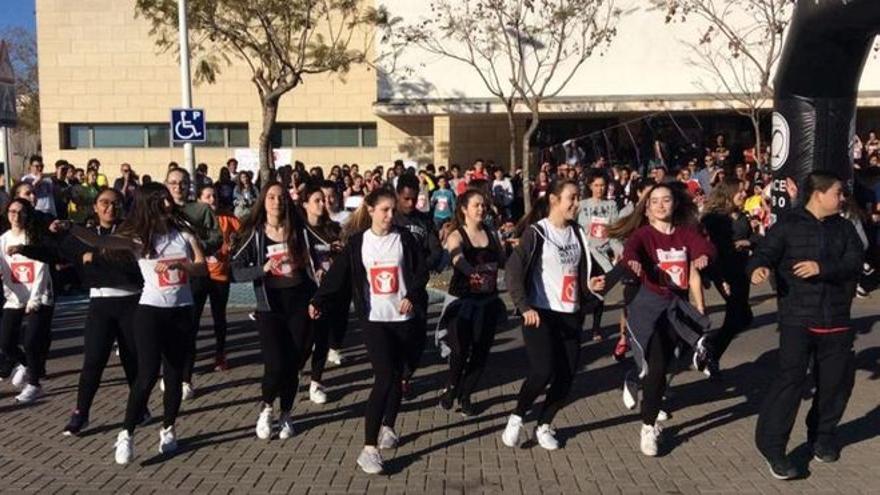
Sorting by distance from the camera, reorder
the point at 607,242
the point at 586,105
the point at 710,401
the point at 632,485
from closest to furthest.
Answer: the point at 632,485, the point at 710,401, the point at 607,242, the point at 586,105

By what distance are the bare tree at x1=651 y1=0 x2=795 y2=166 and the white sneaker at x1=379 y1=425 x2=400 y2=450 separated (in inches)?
615

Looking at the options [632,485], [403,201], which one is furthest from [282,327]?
[632,485]

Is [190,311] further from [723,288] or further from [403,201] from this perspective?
[723,288]

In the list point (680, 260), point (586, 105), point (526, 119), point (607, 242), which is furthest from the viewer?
point (526, 119)

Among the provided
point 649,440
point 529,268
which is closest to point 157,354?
point 529,268

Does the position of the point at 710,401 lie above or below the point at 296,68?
below

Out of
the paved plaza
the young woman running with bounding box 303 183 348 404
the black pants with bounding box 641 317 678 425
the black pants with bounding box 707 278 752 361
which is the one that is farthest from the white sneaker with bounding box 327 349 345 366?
the black pants with bounding box 641 317 678 425

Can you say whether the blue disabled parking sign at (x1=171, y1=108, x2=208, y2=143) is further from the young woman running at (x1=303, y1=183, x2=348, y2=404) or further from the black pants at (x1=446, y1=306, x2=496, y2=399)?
the black pants at (x1=446, y1=306, x2=496, y2=399)

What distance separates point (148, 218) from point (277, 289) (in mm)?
997

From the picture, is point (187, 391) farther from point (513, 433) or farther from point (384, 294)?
point (513, 433)

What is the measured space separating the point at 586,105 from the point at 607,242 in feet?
47.3

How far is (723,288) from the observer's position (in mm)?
7320

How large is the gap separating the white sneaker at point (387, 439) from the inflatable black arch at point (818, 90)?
5180mm

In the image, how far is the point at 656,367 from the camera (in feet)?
20.4
